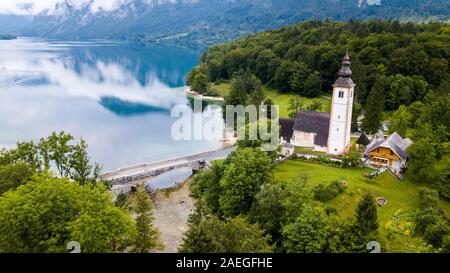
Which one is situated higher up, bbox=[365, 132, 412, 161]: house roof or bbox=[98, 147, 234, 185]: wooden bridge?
bbox=[365, 132, 412, 161]: house roof

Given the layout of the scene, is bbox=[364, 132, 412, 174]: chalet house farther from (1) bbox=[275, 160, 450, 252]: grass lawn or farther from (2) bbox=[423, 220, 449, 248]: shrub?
(2) bbox=[423, 220, 449, 248]: shrub

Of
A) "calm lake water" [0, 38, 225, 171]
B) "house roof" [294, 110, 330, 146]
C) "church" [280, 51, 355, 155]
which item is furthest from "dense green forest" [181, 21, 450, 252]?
"calm lake water" [0, 38, 225, 171]

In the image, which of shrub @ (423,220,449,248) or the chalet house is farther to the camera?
the chalet house

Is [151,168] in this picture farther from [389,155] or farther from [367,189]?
[389,155]

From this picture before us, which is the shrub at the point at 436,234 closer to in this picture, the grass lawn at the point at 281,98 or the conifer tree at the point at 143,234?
the conifer tree at the point at 143,234

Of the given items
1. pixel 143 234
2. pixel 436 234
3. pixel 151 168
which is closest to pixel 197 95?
pixel 151 168

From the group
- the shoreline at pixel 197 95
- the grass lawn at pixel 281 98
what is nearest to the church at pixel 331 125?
the grass lawn at pixel 281 98
